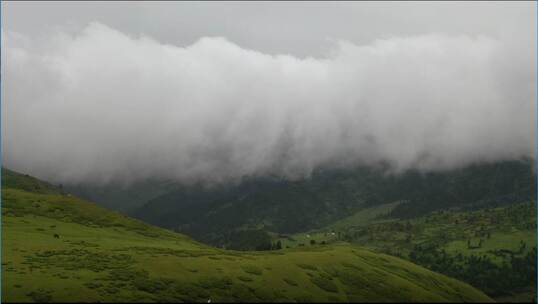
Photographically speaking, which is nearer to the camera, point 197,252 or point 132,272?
point 132,272

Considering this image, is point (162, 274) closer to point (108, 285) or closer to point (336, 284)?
point (108, 285)

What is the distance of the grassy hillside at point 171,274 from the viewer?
106m

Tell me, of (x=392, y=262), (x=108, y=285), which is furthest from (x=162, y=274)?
(x=392, y=262)

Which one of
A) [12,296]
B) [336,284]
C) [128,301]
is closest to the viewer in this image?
[12,296]

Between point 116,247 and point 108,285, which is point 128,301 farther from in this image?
point 116,247

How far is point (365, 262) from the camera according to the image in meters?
176

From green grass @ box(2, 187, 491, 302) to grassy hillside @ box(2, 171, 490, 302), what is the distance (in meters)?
0.19

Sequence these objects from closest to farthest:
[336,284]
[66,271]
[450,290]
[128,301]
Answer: [128,301] < [66,271] < [336,284] < [450,290]

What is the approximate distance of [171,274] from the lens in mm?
122062

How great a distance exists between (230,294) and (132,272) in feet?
75.9

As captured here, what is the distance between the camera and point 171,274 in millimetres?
122062

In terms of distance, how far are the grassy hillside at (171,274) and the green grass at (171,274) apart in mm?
195

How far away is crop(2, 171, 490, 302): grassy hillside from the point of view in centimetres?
10619

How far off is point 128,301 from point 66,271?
21.0 m
